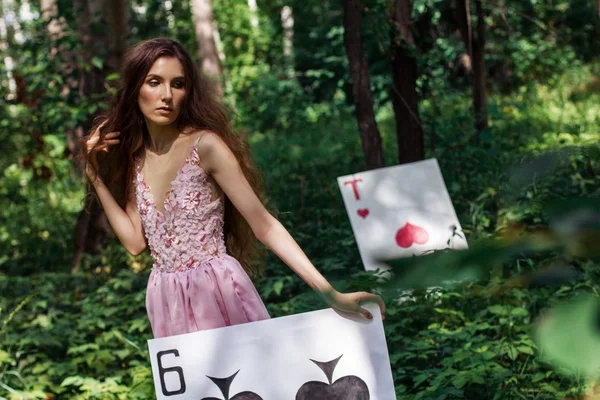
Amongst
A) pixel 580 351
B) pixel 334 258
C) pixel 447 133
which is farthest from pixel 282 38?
pixel 580 351

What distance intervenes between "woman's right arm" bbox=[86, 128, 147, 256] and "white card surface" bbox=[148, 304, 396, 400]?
578mm

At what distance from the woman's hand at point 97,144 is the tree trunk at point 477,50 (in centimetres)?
415

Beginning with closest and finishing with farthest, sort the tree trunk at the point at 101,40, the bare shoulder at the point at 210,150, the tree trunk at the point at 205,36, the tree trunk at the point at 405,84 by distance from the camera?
1. the bare shoulder at the point at 210,150
2. the tree trunk at the point at 405,84
3. the tree trunk at the point at 101,40
4. the tree trunk at the point at 205,36

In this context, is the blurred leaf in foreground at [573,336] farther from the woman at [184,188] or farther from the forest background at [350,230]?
the woman at [184,188]

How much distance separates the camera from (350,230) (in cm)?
522

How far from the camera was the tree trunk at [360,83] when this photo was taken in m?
4.75

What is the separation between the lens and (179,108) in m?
2.22

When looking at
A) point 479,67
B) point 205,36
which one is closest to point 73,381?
point 479,67

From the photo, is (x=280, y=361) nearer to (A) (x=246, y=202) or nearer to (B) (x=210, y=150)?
(A) (x=246, y=202)

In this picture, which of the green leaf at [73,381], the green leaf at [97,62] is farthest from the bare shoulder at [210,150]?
the green leaf at [97,62]

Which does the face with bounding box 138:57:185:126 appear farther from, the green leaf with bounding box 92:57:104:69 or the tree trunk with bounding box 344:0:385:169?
the green leaf with bounding box 92:57:104:69

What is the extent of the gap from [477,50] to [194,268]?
4.81 m

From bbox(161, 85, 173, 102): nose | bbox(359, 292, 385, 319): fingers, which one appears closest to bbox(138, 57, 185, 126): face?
bbox(161, 85, 173, 102): nose

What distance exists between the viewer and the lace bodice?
85.8 inches
